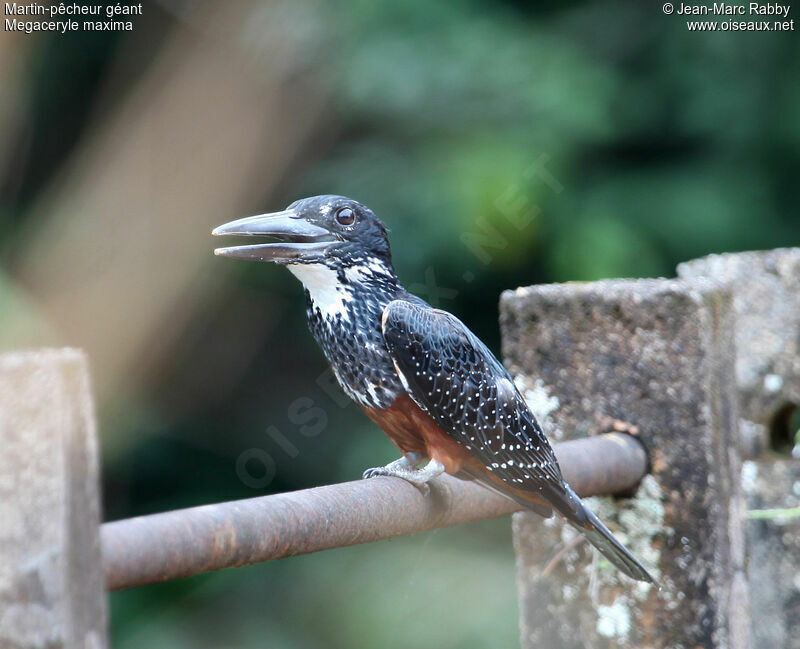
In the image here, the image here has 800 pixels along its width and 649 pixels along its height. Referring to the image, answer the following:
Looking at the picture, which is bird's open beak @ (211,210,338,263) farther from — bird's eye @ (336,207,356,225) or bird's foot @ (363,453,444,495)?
bird's foot @ (363,453,444,495)

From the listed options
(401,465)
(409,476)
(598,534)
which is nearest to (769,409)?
(598,534)

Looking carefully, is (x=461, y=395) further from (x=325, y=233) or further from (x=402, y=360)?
(x=325, y=233)

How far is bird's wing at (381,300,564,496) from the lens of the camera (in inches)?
68.0

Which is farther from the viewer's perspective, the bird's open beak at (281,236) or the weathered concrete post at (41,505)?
the bird's open beak at (281,236)

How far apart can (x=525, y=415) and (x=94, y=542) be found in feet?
3.65

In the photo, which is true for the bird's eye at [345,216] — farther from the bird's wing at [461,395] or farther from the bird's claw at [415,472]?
the bird's claw at [415,472]

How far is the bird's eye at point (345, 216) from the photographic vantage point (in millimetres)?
1804

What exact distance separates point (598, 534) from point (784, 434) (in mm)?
654

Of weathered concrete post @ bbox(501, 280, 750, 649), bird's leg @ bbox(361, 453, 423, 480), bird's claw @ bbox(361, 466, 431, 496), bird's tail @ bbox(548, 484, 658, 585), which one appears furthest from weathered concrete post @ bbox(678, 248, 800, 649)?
bird's claw @ bbox(361, 466, 431, 496)

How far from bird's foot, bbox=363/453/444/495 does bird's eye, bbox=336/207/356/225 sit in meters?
0.42

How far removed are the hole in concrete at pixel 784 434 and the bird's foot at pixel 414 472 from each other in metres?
0.71

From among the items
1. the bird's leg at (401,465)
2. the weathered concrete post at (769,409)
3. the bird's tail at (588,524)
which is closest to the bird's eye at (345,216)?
the bird's leg at (401,465)

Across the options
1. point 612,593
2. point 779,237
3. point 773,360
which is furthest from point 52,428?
point 779,237

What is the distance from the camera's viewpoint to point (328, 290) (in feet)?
5.96
